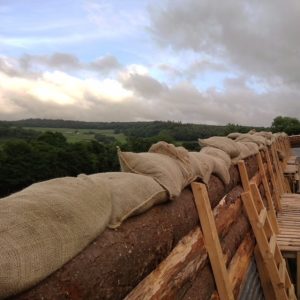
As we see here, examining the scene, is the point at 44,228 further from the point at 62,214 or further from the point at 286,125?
the point at 286,125

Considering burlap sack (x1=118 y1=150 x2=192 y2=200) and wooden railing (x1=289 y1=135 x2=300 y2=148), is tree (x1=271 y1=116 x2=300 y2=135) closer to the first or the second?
wooden railing (x1=289 y1=135 x2=300 y2=148)

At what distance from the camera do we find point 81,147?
122 feet

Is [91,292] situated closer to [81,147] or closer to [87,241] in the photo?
[87,241]

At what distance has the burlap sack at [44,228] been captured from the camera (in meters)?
1.50

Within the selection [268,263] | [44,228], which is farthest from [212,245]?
[44,228]

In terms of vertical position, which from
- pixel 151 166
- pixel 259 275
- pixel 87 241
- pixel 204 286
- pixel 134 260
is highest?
pixel 151 166

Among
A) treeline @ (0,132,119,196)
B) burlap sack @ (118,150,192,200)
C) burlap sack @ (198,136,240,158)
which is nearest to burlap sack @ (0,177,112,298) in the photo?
burlap sack @ (118,150,192,200)

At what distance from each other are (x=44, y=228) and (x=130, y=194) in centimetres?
86

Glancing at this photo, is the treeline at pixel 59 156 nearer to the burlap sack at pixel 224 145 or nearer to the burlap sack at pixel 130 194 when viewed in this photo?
the burlap sack at pixel 224 145

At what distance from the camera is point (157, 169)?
10.2 feet

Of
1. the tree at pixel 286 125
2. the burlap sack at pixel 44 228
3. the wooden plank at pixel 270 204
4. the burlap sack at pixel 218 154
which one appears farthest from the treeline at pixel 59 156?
the burlap sack at pixel 44 228

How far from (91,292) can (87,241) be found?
22 centimetres

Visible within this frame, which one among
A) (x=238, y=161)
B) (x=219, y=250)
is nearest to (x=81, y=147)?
(x=238, y=161)

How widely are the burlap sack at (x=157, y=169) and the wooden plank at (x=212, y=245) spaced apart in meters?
0.27
